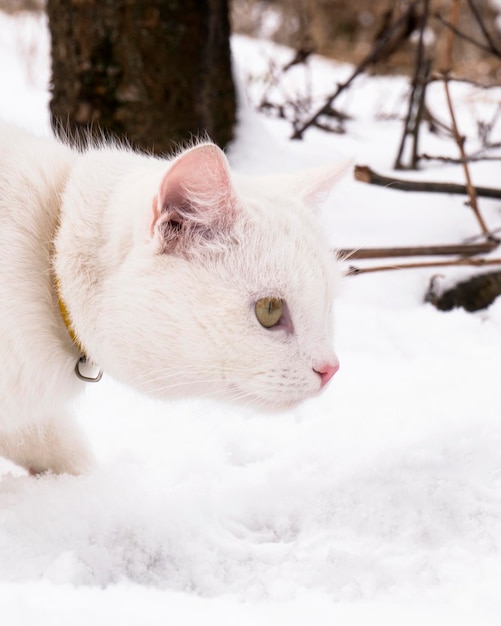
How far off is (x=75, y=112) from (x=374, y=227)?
149 cm

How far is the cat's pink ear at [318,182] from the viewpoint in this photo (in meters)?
1.79

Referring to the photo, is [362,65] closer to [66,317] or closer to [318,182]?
[318,182]

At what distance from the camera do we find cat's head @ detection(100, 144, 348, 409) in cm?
150

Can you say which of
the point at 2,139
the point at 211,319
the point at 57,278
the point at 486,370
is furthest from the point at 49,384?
the point at 486,370

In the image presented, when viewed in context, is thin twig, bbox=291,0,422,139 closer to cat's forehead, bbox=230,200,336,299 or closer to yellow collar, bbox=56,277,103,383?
cat's forehead, bbox=230,200,336,299

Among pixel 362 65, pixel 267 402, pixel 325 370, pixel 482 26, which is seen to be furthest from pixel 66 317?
pixel 482 26

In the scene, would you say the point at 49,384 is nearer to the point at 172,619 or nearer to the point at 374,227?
the point at 172,619

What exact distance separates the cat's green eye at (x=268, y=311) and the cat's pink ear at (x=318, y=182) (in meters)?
0.38

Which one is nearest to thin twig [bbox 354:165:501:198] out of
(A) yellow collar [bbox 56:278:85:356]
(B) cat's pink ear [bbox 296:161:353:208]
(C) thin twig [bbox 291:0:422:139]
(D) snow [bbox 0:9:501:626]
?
(D) snow [bbox 0:9:501:626]

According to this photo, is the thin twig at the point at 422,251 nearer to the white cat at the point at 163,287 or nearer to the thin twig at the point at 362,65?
the white cat at the point at 163,287

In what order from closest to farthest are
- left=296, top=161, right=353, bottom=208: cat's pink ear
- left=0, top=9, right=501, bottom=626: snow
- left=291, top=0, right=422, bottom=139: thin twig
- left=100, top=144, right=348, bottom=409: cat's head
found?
left=0, top=9, right=501, bottom=626: snow → left=100, top=144, right=348, bottom=409: cat's head → left=296, top=161, right=353, bottom=208: cat's pink ear → left=291, top=0, right=422, bottom=139: thin twig

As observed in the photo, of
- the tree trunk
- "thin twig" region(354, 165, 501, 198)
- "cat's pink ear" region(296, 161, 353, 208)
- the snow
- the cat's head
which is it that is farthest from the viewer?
the tree trunk

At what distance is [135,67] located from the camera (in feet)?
10.6

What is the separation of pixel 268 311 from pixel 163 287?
228mm
